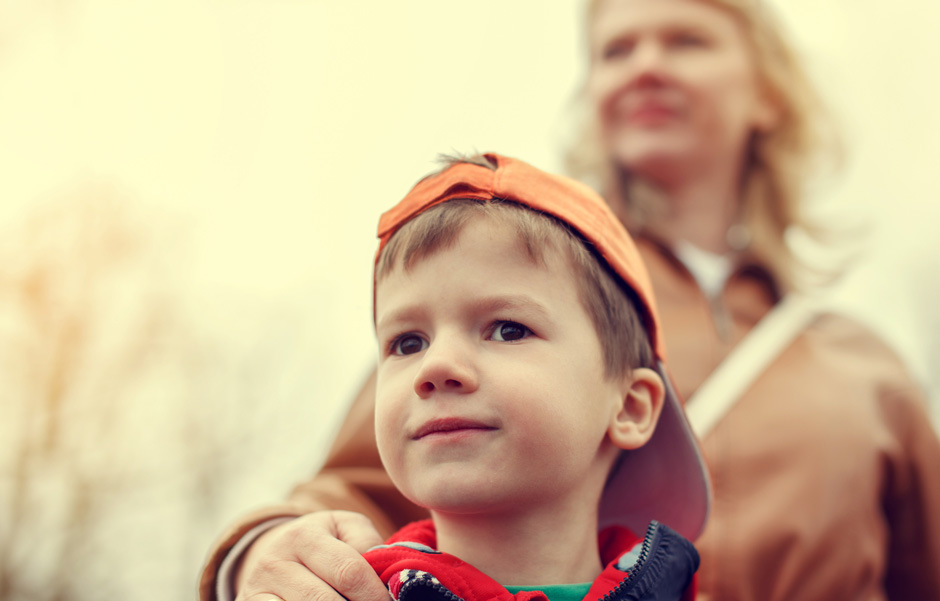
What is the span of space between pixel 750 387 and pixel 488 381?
1357 millimetres

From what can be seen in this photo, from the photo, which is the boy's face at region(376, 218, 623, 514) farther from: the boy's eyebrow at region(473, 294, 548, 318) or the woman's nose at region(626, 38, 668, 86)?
the woman's nose at region(626, 38, 668, 86)

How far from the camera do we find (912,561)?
210 centimetres

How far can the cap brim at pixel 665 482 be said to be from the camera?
1361 millimetres

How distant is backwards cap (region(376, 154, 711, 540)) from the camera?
119 centimetres

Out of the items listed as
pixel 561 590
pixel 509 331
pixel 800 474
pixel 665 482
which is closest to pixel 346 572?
pixel 561 590

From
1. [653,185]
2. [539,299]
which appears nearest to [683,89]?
[653,185]

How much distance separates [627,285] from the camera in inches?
51.1

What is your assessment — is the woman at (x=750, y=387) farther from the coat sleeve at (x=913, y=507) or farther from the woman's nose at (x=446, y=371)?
the woman's nose at (x=446, y=371)

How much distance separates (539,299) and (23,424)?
649cm

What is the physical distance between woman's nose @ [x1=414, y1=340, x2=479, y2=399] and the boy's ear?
1.05ft

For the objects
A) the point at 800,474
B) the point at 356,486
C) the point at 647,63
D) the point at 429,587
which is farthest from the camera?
the point at 647,63

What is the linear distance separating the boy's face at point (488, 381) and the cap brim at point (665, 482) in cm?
25

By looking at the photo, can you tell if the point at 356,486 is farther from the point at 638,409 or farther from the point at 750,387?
the point at 750,387

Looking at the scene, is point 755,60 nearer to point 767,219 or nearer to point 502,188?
point 767,219
